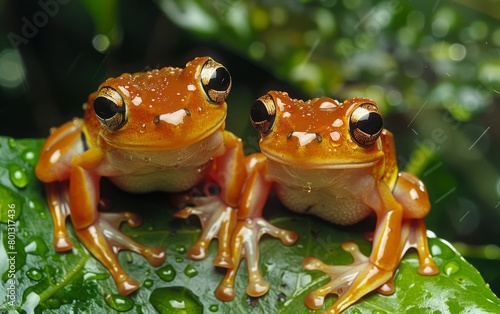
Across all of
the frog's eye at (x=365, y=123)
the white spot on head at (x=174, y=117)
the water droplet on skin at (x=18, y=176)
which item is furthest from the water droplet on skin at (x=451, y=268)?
the water droplet on skin at (x=18, y=176)

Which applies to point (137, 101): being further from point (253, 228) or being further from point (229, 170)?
point (253, 228)

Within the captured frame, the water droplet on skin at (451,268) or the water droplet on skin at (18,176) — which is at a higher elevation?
the water droplet on skin at (451,268)

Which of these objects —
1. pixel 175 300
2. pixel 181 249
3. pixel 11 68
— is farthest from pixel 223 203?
pixel 11 68

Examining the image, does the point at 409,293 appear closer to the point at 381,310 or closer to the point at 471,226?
the point at 381,310

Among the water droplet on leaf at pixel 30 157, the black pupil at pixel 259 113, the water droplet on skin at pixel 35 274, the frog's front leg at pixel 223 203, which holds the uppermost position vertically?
the black pupil at pixel 259 113

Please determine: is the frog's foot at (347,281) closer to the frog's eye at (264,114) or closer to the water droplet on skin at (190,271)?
the water droplet on skin at (190,271)

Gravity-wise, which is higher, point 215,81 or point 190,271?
point 215,81

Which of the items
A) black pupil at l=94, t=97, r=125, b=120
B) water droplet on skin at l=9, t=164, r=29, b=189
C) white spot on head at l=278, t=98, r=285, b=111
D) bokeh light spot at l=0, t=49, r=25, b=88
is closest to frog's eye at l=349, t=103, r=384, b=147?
white spot on head at l=278, t=98, r=285, b=111
